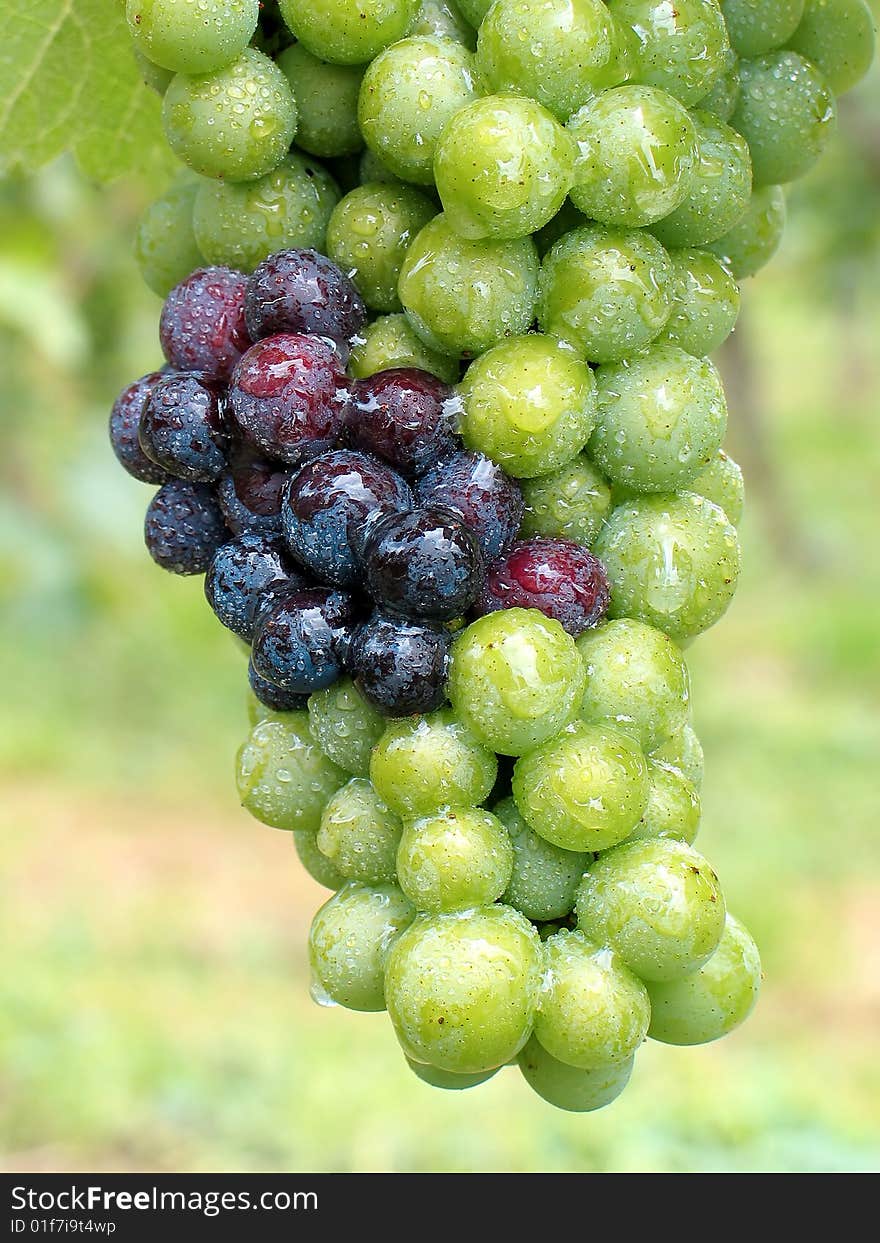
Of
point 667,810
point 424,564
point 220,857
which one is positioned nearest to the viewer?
point 424,564

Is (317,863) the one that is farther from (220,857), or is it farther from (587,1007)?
(220,857)

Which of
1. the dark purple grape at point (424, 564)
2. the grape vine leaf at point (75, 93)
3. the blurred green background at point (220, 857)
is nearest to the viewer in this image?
the dark purple grape at point (424, 564)

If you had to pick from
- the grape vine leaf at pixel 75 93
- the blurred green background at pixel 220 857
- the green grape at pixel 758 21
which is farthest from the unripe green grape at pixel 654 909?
the blurred green background at pixel 220 857

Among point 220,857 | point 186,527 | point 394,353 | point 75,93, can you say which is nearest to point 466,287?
point 394,353

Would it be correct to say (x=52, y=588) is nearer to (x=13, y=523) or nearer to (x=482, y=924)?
(x=13, y=523)

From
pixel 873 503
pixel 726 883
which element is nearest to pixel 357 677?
pixel 726 883

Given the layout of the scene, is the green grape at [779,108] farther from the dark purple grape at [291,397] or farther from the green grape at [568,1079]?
the green grape at [568,1079]
